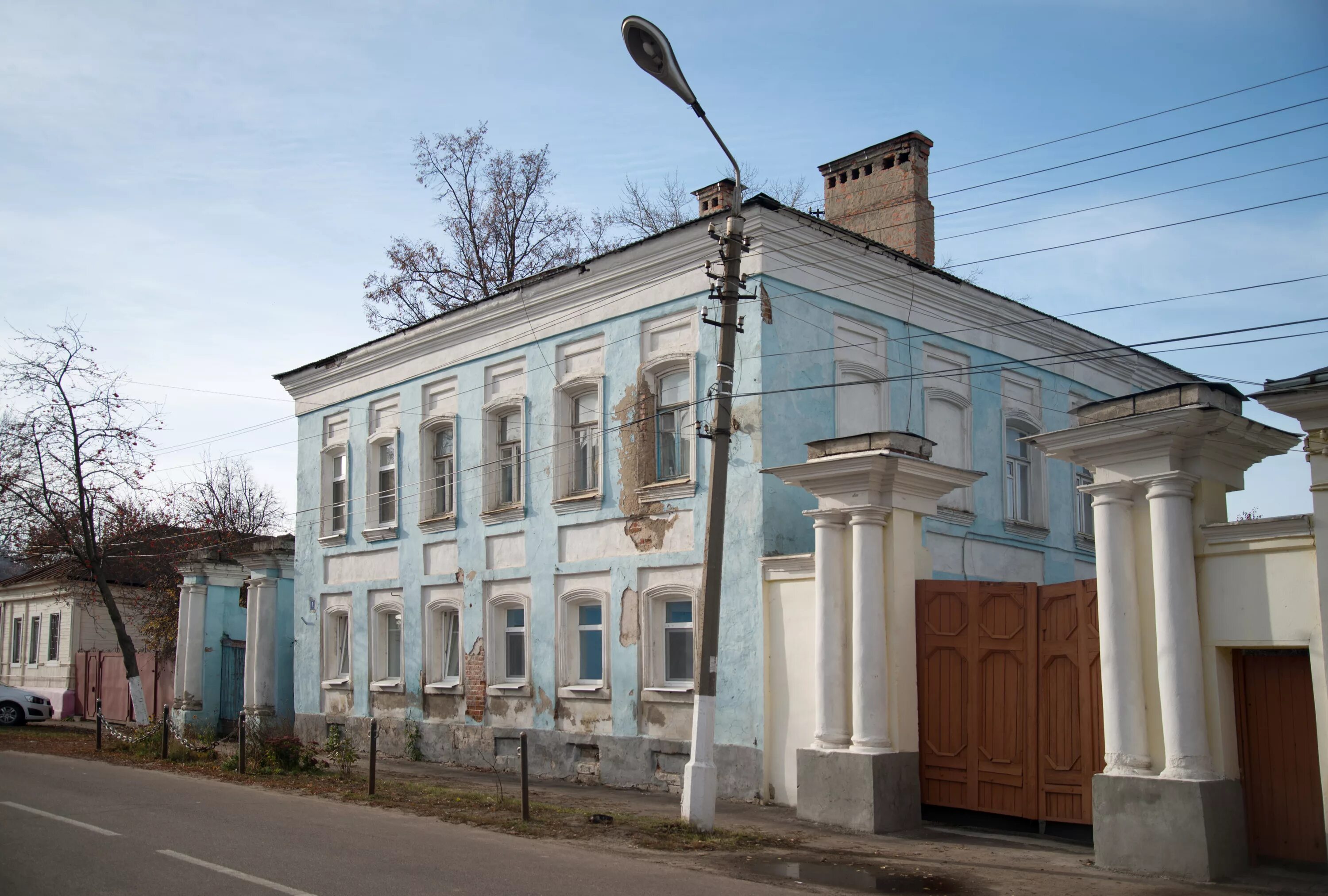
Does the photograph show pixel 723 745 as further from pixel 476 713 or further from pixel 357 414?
pixel 357 414

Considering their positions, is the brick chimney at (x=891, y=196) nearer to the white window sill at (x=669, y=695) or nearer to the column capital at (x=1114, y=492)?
the white window sill at (x=669, y=695)

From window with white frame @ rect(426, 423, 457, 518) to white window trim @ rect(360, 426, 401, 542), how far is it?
836 mm

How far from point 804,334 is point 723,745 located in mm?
5470

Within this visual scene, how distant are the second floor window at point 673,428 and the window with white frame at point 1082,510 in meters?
7.63

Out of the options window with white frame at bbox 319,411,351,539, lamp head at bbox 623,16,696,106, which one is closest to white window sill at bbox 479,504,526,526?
window with white frame at bbox 319,411,351,539

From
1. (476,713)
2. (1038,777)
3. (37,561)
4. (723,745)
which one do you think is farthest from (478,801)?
(37,561)

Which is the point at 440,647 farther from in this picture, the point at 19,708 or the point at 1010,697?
the point at 19,708

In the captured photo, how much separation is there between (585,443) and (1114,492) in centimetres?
927

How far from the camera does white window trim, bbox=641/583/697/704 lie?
15680 mm

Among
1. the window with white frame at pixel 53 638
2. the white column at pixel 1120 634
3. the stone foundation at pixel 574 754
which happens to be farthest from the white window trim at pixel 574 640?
the window with white frame at pixel 53 638

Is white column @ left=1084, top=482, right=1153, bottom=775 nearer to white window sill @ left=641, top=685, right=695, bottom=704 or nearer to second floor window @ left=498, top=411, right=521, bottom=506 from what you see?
white window sill @ left=641, top=685, right=695, bottom=704

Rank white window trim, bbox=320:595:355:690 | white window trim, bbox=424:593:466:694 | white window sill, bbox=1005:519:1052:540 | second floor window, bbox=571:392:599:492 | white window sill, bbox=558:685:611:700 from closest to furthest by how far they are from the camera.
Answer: white window sill, bbox=558:685:611:700 → second floor window, bbox=571:392:599:492 → white window sill, bbox=1005:519:1052:540 → white window trim, bbox=424:593:466:694 → white window trim, bbox=320:595:355:690

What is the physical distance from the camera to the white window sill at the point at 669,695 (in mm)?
15445

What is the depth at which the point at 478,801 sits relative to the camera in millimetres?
13812
